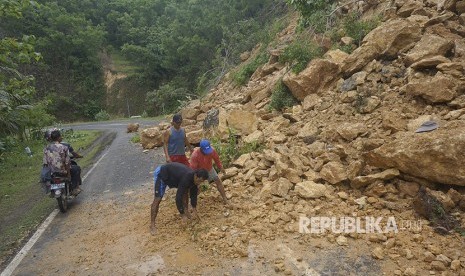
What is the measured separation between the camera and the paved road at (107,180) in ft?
18.2

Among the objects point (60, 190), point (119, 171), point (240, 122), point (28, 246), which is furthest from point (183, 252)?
point (119, 171)

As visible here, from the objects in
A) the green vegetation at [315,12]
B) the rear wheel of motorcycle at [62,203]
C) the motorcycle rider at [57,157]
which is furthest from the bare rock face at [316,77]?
the rear wheel of motorcycle at [62,203]

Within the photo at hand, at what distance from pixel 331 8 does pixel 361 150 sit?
686 cm

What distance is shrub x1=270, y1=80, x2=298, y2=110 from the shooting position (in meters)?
8.91

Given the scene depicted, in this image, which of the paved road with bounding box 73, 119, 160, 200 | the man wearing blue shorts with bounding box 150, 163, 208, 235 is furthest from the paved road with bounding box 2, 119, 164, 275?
the man wearing blue shorts with bounding box 150, 163, 208, 235

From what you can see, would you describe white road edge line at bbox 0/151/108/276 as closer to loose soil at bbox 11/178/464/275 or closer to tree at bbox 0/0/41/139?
loose soil at bbox 11/178/464/275

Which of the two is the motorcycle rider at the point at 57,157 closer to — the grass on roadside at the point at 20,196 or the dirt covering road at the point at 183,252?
the grass on roadside at the point at 20,196

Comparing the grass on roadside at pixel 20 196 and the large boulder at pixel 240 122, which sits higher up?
the large boulder at pixel 240 122

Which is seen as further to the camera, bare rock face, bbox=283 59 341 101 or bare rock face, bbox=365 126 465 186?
bare rock face, bbox=283 59 341 101

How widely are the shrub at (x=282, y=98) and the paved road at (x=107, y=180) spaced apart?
146 inches

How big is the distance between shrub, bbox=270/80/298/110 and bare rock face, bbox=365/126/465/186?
3650mm

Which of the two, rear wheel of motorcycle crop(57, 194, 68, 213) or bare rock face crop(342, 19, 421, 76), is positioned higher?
bare rock face crop(342, 19, 421, 76)

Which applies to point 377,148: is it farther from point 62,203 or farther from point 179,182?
point 62,203

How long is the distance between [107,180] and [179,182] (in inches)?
174
